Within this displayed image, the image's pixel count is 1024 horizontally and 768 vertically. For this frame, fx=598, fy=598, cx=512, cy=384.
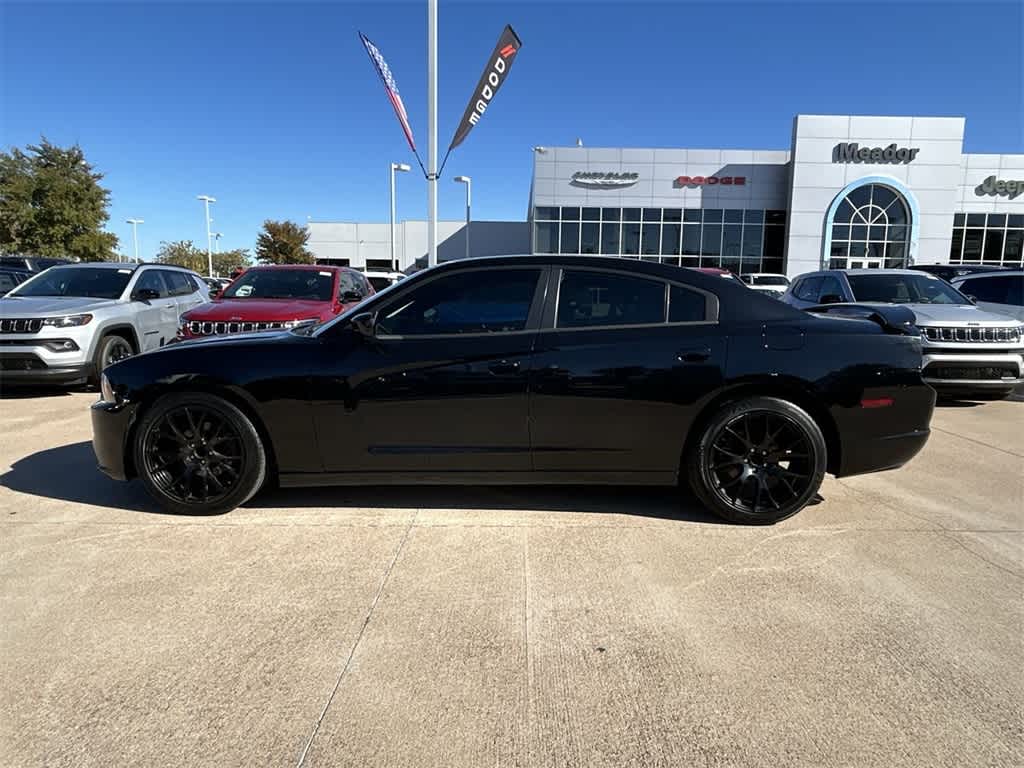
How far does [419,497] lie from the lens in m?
4.12

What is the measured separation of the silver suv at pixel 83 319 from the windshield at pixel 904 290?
9764 millimetres

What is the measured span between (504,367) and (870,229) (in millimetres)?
36040

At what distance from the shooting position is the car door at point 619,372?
3.56m

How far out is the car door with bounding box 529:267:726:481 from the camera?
3.56 metres

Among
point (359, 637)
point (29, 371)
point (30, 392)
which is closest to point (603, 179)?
point (30, 392)

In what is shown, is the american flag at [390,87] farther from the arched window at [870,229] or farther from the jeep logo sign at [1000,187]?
the jeep logo sign at [1000,187]

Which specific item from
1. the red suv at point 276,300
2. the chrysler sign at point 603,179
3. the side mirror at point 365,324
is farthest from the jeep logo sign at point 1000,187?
the side mirror at point 365,324

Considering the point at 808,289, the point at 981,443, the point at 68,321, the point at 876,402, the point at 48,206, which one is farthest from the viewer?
the point at 48,206

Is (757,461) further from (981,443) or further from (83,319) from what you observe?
(83,319)

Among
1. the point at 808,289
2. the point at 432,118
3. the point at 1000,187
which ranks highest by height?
the point at 1000,187

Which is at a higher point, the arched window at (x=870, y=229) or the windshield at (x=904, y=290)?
the arched window at (x=870, y=229)

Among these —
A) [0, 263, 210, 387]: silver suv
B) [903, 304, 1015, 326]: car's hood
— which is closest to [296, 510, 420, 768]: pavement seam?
[0, 263, 210, 387]: silver suv

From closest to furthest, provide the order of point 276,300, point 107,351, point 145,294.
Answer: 1. point 107,351
2. point 276,300
3. point 145,294

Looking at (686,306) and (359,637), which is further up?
(686,306)
